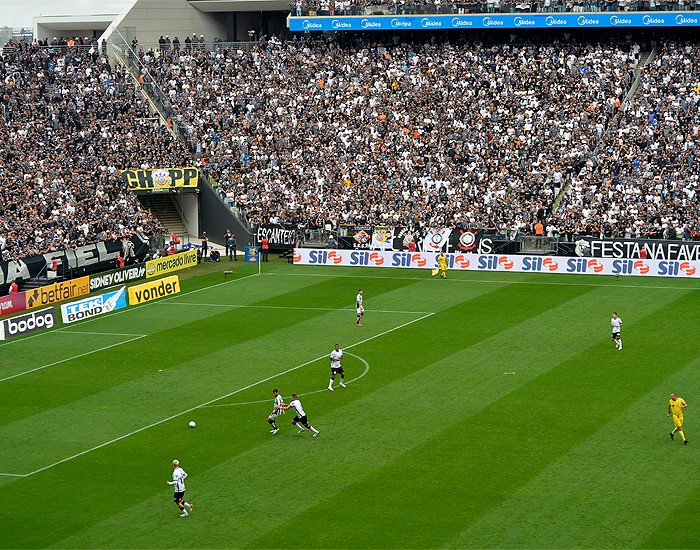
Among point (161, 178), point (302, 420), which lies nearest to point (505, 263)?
point (161, 178)

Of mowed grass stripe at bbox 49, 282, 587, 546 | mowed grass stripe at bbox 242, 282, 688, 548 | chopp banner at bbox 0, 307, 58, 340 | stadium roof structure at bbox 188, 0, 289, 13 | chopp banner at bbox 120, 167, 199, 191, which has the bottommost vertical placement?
mowed grass stripe at bbox 49, 282, 587, 546

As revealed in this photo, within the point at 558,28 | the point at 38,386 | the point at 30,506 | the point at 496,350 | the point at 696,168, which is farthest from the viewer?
the point at 558,28

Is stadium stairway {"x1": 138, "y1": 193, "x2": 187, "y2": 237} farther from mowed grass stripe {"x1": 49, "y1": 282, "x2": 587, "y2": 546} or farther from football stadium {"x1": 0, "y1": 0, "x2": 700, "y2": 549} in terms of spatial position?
mowed grass stripe {"x1": 49, "y1": 282, "x2": 587, "y2": 546}

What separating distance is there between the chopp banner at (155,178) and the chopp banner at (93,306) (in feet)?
57.9

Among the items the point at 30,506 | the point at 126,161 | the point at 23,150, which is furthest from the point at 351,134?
the point at 30,506

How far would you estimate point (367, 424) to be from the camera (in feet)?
111

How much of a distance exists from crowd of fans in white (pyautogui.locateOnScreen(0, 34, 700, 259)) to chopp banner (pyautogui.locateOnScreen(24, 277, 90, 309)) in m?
5.77

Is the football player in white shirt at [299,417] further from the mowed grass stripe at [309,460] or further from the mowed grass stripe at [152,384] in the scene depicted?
the mowed grass stripe at [152,384]

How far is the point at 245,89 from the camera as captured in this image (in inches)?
3024

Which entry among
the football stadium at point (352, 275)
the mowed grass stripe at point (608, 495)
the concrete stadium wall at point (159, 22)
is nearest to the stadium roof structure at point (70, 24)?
the football stadium at point (352, 275)

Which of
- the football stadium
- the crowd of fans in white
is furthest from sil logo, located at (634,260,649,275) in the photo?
the crowd of fans in white

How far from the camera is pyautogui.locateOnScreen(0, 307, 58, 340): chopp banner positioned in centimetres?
4641

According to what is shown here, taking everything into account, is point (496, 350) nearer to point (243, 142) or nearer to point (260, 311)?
point (260, 311)

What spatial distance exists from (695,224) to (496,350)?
72.0 ft
